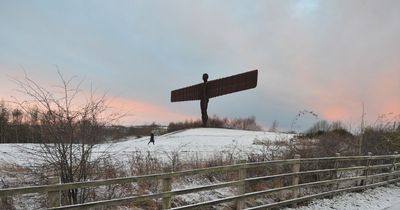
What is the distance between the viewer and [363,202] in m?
12.8

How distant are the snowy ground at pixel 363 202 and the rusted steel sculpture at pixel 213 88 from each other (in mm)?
24575

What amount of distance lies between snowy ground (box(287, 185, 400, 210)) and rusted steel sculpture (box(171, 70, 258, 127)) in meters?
24.6

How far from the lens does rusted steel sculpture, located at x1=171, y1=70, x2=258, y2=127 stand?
129 ft

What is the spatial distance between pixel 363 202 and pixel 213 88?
2894 cm

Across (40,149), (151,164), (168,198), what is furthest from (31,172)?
(151,164)

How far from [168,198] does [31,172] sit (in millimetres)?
3084

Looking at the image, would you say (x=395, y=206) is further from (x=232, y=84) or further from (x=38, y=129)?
(x=232, y=84)

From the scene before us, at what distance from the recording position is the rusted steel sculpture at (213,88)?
3928 cm

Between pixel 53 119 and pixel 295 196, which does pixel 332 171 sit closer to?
pixel 295 196

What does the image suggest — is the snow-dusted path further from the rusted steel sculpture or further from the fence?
the rusted steel sculpture

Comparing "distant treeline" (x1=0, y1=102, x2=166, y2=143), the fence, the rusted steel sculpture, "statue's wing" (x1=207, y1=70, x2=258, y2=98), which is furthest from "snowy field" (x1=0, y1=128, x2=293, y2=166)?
"statue's wing" (x1=207, y1=70, x2=258, y2=98)

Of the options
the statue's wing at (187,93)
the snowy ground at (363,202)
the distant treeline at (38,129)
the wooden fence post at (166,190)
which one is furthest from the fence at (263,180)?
the statue's wing at (187,93)

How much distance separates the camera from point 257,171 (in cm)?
1412

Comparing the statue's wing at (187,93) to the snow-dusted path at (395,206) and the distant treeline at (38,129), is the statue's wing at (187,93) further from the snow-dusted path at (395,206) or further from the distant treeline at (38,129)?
the distant treeline at (38,129)
